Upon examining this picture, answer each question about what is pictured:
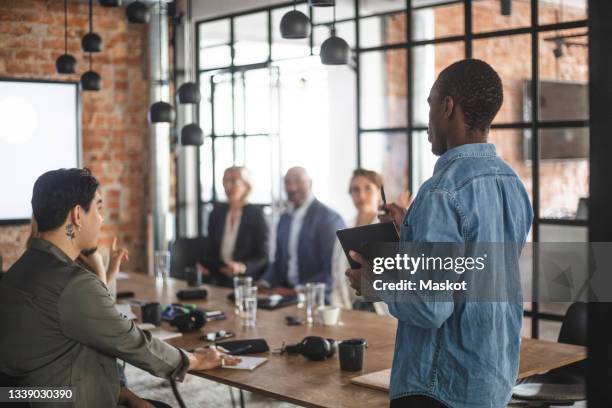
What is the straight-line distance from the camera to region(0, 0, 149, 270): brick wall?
6.82 m

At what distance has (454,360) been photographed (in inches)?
70.5

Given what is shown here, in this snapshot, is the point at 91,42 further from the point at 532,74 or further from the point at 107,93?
the point at 532,74

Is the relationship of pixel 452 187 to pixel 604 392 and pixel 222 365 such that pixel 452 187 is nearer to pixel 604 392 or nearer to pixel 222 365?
pixel 604 392

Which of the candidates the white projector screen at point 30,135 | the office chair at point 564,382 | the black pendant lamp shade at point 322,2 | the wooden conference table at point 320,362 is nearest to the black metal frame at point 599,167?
the wooden conference table at point 320,362

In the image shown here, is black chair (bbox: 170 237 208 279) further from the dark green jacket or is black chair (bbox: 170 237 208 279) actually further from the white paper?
the dark green jacket

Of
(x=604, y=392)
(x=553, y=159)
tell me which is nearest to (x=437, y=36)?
(x=553, y=159)

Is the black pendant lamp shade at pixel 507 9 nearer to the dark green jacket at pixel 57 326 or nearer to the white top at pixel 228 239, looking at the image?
the white top at pixel 228 239

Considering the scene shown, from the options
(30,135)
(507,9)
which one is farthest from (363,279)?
(30,135)

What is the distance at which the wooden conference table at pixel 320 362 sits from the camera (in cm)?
238

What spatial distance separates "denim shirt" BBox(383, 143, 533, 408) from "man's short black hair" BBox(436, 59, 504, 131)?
82mm

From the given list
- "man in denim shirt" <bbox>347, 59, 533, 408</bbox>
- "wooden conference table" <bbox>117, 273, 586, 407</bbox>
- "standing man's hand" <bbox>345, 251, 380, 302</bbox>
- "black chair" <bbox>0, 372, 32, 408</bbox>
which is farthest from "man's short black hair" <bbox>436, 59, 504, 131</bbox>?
"black chair" <bbox>0, 372, 32, 408</bbox>

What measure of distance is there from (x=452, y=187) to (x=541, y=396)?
1.75 metres

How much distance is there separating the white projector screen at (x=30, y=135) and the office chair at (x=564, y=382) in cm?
473

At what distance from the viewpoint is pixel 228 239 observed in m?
5.68
